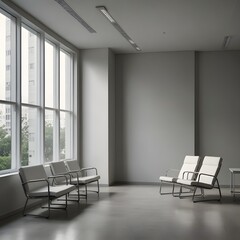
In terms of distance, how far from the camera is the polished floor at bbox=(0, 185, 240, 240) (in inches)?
185

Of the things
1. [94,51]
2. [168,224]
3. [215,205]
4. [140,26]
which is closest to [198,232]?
[168,224]

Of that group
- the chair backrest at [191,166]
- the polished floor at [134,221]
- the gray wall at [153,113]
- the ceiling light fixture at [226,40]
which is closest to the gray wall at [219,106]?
the gray wall at [153,113]

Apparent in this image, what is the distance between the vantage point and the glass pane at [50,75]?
7930mm

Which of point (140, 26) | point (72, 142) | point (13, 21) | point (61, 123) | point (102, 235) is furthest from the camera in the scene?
point (72, 142)

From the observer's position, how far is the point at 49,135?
8039mm

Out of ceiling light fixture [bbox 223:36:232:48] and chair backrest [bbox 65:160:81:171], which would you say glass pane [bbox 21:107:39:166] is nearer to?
chair backrest [bbox 65:160:81:171]

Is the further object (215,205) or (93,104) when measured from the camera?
(93,104)

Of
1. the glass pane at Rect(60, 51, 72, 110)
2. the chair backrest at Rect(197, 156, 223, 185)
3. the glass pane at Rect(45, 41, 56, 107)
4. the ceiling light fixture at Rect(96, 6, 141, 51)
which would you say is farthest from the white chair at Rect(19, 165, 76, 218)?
the ceiling light fixture at Rect(96, 6, 141, 51)

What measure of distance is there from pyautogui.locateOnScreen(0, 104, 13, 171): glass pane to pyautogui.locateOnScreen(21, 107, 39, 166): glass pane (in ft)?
1.68

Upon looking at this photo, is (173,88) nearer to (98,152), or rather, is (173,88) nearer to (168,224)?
(98,152)

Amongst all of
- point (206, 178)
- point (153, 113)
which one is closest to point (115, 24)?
point (153, 113)

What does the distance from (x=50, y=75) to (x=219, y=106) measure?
14.6 feet

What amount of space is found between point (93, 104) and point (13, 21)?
354cm

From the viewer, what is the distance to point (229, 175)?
940 centimetres
